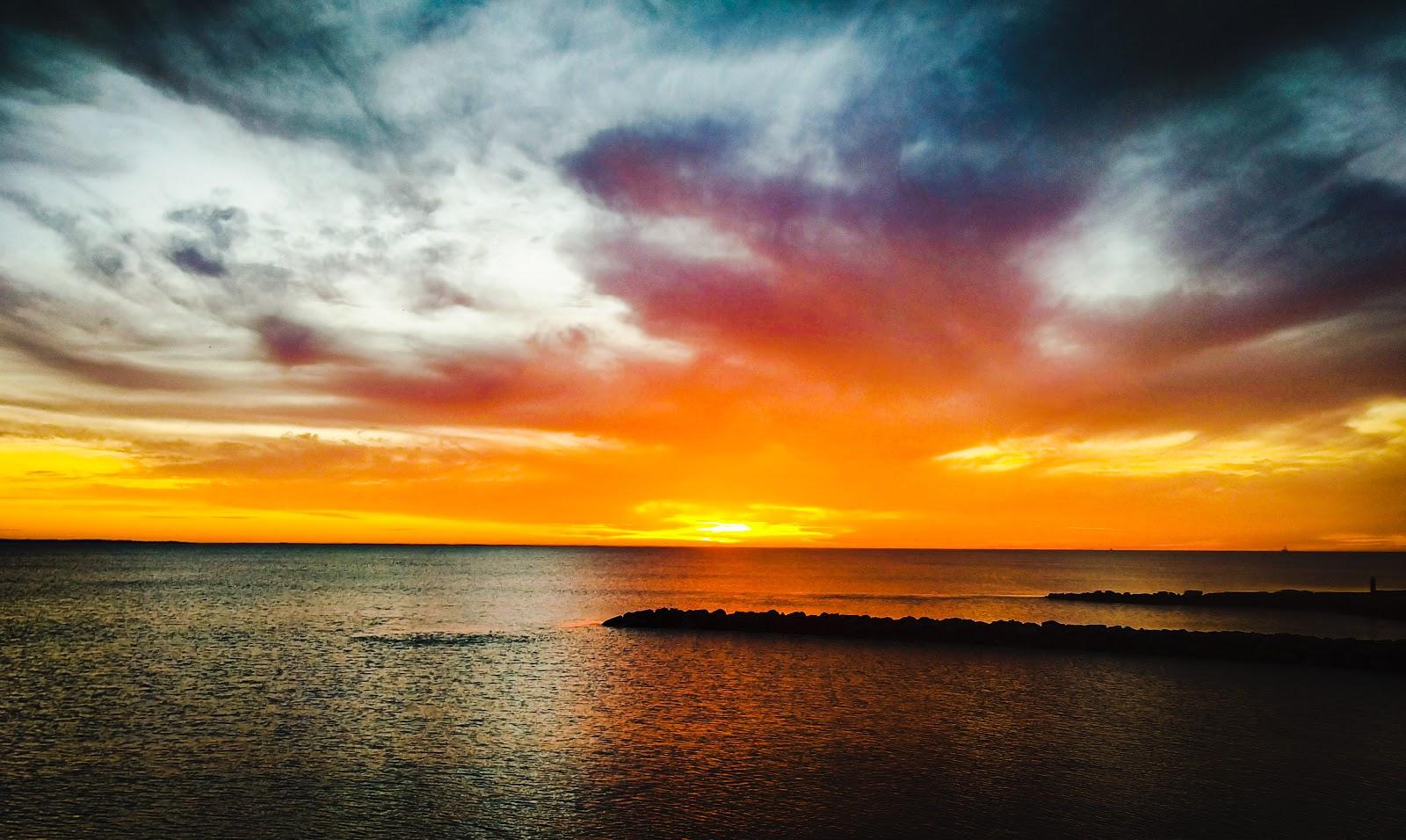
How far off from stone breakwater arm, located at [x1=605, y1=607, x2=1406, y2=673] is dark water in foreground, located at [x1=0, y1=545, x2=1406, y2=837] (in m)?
2.54

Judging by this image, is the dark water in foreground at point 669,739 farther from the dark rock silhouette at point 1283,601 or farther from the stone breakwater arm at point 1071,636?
the dark rock silhouette at point 1283,601

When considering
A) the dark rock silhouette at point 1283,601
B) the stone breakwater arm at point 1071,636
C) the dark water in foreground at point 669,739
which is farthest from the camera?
the dark rock silhouette at point 1283,601

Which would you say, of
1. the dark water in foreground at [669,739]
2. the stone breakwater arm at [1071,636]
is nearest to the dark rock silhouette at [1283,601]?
the dark water in foreground at [669,739]

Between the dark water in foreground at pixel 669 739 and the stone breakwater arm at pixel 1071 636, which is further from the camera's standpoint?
the stone breakwater arm at pixel 1071 636

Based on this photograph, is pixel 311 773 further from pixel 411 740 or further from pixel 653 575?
pixel 653 575

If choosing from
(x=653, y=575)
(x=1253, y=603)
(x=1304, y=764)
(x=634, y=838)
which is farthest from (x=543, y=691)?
(x=653, y=575)

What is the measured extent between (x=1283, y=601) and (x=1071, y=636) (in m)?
50.1

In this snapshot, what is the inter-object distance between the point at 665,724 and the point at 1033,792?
1212cm

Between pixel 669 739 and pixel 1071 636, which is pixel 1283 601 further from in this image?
pixel 669 739

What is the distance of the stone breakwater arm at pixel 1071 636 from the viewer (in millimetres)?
39781

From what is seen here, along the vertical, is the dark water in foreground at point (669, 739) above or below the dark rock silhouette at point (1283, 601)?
below

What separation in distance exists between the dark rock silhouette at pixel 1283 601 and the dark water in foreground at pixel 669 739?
22411 millimetres

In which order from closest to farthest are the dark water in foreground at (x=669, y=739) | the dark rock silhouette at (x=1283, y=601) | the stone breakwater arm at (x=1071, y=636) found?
the dark water in foreground at (x=669, y=739) → the stone breakwater arm at (x=1071, y=636) → the dark rock silhouette at (x=1283, y=601)

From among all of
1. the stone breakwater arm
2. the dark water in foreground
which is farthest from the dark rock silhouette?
the stone breakwater arm
